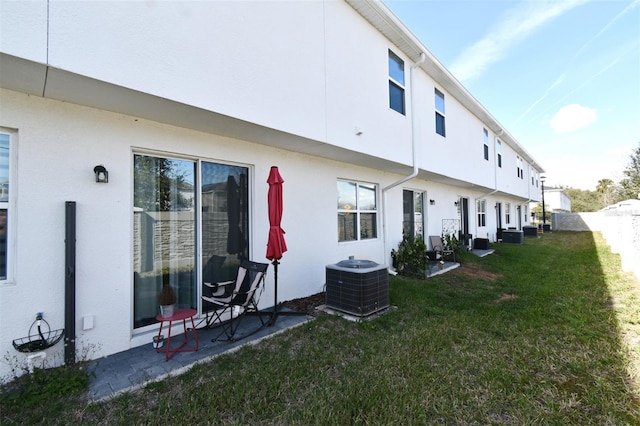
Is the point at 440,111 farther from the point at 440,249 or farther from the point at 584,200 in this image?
the point at 584,200

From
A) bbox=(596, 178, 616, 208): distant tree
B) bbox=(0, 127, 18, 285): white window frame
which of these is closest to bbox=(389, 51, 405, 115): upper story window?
bbox=(0, 127, 18, 285): white window frame

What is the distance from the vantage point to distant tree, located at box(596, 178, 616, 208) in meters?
37.1

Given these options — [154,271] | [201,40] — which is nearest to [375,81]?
[201,40]

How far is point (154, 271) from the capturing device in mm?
3893

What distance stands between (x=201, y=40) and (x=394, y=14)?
4568 mm

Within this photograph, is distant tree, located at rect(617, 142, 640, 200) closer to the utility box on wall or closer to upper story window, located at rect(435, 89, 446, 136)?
the utility box on wall

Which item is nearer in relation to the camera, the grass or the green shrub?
the grass

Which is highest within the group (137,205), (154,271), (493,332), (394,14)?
(394,14)

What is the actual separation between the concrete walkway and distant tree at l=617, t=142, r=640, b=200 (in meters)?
35.8

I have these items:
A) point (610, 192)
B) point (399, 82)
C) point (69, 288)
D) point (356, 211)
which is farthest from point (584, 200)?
point (69, 288)

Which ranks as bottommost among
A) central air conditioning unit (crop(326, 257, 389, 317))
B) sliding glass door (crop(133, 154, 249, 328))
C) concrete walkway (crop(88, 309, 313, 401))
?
concrete walkway (crop(88, 309, 313, 401))

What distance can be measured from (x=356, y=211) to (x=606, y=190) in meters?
52.9

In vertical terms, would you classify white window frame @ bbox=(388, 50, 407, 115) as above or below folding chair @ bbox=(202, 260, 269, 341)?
above

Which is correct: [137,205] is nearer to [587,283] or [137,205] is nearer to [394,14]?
[394,14]
